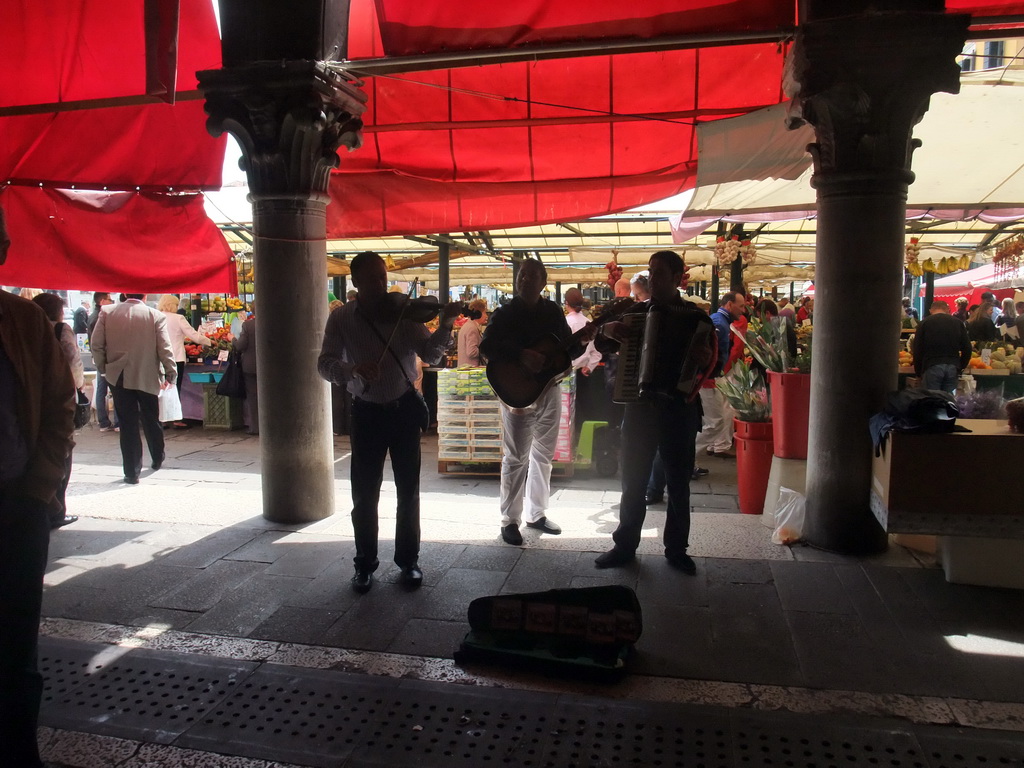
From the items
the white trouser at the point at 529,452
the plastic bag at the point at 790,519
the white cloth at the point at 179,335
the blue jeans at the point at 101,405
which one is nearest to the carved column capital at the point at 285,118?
the white trouser at the point at 529,452

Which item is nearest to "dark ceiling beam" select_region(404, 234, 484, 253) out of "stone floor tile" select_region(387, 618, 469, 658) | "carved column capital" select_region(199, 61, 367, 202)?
"carved column capital" select_region(199, 61, 367, 202)

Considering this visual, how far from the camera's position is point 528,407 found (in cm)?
492

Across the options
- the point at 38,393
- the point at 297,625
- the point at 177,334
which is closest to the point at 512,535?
the point at 297,625

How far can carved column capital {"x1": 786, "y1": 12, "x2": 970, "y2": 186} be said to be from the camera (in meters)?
3.89

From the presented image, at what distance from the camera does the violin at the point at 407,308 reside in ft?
13.4

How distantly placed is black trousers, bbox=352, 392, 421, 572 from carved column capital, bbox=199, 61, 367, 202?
1865 mm

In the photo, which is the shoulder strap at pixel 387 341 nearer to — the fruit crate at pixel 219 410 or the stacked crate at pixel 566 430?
the stacked crate at pixel 566 430

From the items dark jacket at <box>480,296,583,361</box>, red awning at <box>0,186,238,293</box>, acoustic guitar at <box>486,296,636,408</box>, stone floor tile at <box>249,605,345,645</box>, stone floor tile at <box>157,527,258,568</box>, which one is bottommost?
stone floor tile at <box>249,605,345,645</box>

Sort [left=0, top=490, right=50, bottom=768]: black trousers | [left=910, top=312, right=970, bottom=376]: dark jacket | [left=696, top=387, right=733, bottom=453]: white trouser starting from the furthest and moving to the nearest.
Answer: [left=910, top=312, right=970, bottom=376]: dark jacket, [left=696, top=387, right=733, bottom=453]: white trouser, [left=0, top=490, right=50, bottom=768]: black trousers

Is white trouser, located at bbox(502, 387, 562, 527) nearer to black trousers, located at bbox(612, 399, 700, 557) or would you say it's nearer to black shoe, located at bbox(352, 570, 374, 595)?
black trousers, located at bbox(612, 399, 700, 557)

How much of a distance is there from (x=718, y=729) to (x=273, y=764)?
1.65 m

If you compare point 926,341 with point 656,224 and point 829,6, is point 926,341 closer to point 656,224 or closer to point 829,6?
point 656,224

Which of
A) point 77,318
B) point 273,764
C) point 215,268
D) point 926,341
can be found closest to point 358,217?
point 215,268

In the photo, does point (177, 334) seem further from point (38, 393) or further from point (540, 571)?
point (38, 393)
